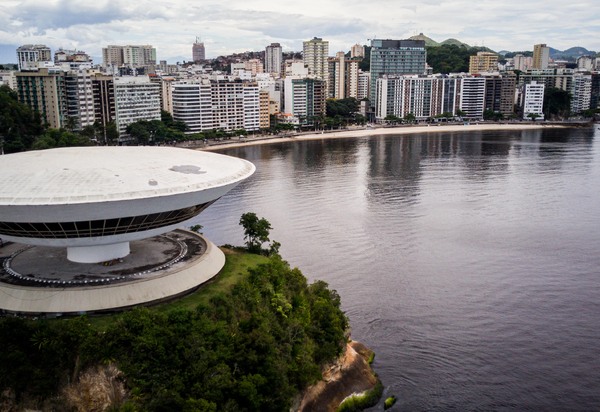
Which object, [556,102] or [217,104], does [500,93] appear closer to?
[556,102]

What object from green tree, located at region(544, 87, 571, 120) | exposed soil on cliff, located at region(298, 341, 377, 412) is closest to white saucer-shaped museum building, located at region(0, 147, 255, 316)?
exposed soil on cliff, located at region(298, 341, 377, 412)

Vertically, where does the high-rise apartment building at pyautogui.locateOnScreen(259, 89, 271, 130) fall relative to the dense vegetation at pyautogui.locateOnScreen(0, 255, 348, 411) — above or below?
above

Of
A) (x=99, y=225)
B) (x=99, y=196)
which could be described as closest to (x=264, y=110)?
(x=99, y=225)

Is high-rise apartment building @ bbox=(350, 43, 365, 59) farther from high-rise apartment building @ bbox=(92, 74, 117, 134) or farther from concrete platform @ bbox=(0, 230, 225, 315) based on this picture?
concrete platform @ bbox=(0, 230, 225, 315)

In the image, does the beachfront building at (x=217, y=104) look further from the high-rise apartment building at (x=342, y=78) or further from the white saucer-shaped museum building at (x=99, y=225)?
the white saucer-shaped museum building at (x=99, y=225)

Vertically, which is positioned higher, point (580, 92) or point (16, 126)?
point (580, 92)

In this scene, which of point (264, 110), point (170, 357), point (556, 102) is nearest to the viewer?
point (170, 357)

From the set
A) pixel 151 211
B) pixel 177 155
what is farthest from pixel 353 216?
pixel 151 211
